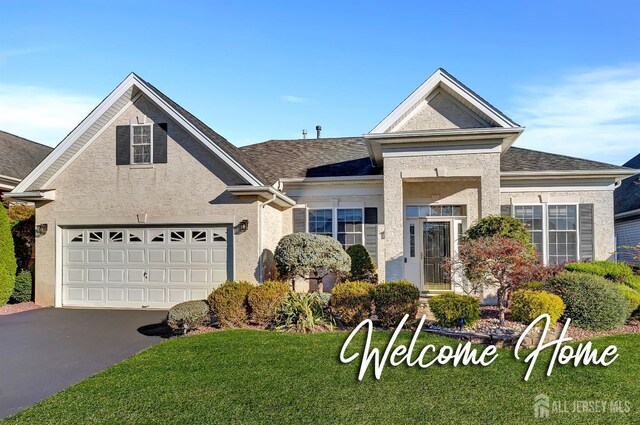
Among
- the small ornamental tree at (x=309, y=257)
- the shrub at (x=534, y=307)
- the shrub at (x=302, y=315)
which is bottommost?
the shrub at (x=302, y=315)

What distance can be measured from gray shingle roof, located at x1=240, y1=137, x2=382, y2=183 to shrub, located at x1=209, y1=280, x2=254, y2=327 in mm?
4853

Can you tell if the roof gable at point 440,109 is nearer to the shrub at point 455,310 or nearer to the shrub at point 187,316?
the shrub at point 455,310

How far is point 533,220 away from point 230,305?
10.1 m

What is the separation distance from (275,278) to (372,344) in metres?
5.50

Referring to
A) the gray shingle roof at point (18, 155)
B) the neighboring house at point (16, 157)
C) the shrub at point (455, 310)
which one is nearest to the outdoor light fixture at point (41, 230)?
the neighboring house at point (16, 157)

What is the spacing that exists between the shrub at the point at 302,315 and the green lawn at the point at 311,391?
153 cm

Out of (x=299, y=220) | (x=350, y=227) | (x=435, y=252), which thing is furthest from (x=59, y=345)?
(x=435, y=252)

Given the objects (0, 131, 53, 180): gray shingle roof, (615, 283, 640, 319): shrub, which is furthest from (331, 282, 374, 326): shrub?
(0, 131, 53, 180): gray shingle roof

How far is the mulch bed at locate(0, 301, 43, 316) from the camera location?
11.7m

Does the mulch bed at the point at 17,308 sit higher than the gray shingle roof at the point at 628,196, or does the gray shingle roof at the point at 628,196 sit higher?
the gray shingle roof at the point at 628,196

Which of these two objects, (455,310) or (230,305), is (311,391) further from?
(230,305)

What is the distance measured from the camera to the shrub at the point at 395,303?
9008mm

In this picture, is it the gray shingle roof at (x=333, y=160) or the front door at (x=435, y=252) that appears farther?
the gray shingle roof at (x=333, y=160)

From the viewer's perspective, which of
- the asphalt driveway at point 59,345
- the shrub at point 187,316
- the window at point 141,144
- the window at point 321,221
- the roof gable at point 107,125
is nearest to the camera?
the asphalt driveway at point 59,345
